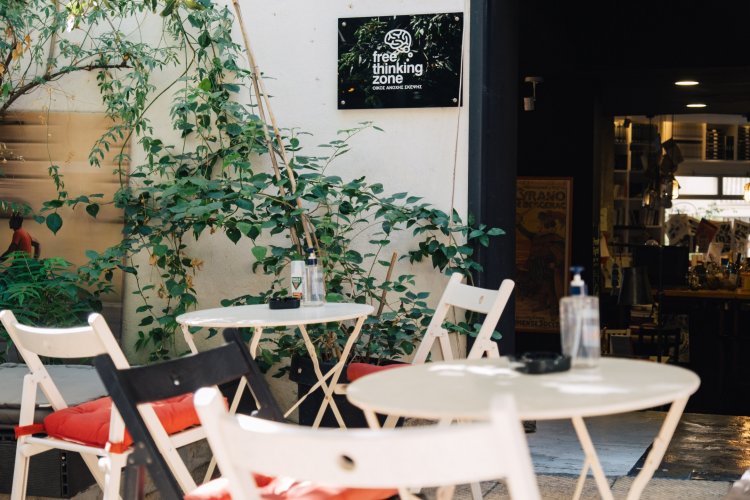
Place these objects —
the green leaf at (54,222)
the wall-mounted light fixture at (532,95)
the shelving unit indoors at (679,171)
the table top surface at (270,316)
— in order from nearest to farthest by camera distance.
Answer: the table top surface at (270,316) < the green leaf at (54,222) < the wall-mounted light fixture at (532,95) < the shelving unit indoors at (679,171)

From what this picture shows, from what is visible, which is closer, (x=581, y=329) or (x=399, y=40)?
(x=581, y=329)

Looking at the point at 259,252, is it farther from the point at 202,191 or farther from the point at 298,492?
the point at 298,492

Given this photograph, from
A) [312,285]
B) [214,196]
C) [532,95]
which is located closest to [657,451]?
[312,285]

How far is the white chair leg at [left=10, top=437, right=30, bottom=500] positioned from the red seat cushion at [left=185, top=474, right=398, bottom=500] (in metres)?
1.22

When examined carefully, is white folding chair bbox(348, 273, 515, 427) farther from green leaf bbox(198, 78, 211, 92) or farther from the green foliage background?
green leaf bbox(198, 78, 211, 92)

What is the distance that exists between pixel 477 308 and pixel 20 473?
1813mm

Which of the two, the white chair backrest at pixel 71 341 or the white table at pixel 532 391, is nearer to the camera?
the white table at pixel 532 391

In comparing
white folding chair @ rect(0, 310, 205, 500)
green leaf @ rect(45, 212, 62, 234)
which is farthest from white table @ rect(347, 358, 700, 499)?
green leaf @ rect(45, 212, 62, 234)

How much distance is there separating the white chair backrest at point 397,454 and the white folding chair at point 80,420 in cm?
125

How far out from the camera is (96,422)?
3.39 m

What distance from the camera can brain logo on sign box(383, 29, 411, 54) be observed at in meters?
5.18

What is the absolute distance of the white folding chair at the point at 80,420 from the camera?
3082 mm

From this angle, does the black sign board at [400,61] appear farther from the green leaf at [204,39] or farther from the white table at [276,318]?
the white table at [276,318]

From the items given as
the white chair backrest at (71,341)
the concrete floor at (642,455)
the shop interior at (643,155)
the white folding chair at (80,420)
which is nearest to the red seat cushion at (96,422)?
the white folding chair at (80,420)
